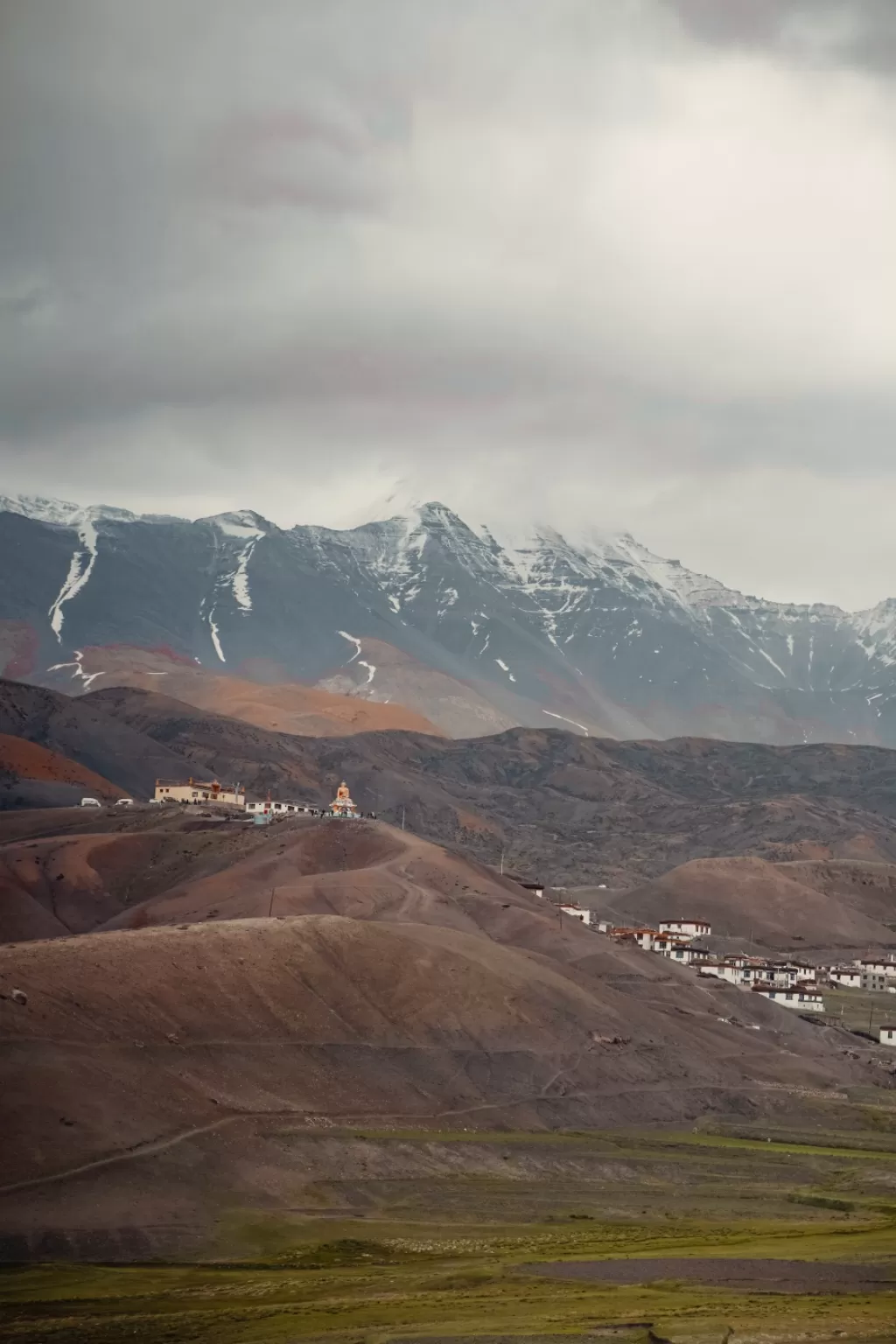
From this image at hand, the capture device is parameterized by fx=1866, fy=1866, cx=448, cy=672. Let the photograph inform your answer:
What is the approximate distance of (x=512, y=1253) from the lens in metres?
78.4

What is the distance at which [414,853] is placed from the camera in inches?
6649

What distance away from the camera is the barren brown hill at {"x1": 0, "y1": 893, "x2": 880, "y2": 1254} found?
8656 centimetres

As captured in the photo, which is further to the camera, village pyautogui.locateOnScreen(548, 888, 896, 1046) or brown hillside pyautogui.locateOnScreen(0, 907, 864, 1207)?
village pyautogui.locateOnScreen(548, 888, 896, 1046)

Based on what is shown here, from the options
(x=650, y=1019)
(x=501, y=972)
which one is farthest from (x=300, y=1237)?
(x=650, y=1019)

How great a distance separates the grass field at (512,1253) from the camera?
65.1 metres

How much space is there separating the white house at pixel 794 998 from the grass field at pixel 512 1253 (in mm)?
63068

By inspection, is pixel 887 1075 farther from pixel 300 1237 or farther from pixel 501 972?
pixel 300 1237

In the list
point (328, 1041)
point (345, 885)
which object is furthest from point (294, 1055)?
point (345, 885)

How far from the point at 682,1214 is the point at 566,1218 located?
19.9ft

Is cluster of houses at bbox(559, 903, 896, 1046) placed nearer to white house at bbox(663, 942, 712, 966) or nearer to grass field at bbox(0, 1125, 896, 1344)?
white house at bbox(663, 942, 712, 966)

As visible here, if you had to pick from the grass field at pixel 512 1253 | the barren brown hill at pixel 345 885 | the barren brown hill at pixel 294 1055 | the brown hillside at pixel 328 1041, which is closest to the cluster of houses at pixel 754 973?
the barren brown hill at pixel 345 885

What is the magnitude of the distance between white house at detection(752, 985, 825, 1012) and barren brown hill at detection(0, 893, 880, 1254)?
77.5 feet

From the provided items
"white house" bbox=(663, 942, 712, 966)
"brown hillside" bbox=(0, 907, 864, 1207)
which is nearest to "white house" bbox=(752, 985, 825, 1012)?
"white house" bbox=(663, 942, 712, 966)

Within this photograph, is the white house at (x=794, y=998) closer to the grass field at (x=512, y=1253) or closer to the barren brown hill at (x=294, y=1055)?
the barren brown hill at (x=294, y=1055)
